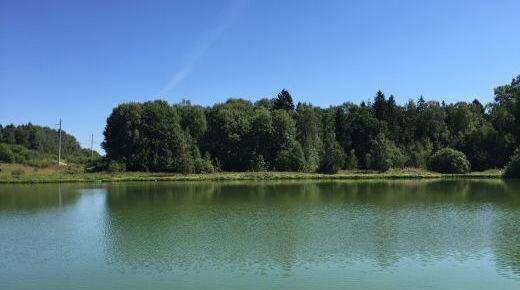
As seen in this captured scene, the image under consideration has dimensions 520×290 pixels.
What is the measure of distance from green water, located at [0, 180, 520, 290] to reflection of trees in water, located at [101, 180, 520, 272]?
2.8 inches

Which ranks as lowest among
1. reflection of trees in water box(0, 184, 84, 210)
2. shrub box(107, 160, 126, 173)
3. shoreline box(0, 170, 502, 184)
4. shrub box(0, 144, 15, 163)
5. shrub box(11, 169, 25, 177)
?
reflection of trees in water box(0, 184, 84, 210)

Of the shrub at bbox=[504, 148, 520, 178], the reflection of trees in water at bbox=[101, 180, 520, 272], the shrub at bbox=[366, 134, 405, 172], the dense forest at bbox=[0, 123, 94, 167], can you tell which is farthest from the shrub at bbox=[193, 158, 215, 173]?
the shrub at bbox=[504, 148, 520, 178]

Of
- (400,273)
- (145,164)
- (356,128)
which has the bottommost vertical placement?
(400,273)

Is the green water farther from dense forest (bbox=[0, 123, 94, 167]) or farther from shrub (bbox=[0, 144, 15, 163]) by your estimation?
dense forest (bbox=[0, 123, 94, 167])

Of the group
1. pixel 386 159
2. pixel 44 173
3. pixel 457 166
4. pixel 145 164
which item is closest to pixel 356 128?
pixel 386 159

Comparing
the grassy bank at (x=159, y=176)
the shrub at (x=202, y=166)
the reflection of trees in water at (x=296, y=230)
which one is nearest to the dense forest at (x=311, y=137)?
the shrub at (x=202, y=166)

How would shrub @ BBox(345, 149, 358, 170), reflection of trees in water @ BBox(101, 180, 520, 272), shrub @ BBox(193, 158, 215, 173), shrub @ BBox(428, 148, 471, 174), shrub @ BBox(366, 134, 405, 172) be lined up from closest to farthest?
reflection of trees in water @ BBox(101, 180, 520, 272) → shrub @ BBox(428, 148, 471, 174) → shrub @ BBox(366, 134, 405, 172) → shrub @ BBox(193, 158, 215, 173) → shrub @ BBox(345, 149, 358, 170)

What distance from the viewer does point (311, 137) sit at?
101875mm

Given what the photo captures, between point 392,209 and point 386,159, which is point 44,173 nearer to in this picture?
point 386,159

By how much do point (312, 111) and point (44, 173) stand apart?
50060 mm

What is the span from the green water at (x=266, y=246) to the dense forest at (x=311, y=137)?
53020mm

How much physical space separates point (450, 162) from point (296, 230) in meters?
69.6

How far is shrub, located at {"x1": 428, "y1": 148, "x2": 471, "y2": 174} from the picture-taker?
295 feet

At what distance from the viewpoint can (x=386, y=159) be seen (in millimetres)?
92125
